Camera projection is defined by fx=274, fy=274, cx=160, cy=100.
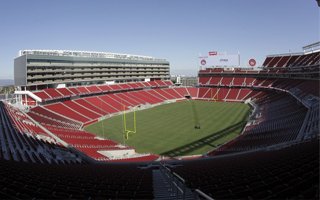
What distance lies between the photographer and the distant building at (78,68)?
55.2 meters

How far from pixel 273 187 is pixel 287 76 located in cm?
6894

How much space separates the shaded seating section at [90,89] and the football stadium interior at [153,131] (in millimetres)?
310

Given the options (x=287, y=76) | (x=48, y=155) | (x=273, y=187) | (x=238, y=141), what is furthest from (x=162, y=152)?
(x=287, y=76)

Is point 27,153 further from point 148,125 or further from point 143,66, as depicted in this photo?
point 143,66

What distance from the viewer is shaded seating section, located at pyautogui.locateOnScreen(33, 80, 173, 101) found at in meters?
54.9

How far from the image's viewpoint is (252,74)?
83750 millimetres

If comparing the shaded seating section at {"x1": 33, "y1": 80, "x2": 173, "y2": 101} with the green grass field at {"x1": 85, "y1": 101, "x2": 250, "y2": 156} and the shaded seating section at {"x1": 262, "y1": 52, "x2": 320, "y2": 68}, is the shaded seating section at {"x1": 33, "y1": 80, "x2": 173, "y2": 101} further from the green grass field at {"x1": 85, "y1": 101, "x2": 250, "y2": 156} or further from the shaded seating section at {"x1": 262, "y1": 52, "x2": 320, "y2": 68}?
the shaded seating section at {"x1": 262, "y1": 52, "x2": 320, "y2": 68}

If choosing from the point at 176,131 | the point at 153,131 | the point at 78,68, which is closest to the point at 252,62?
the point at 78,68

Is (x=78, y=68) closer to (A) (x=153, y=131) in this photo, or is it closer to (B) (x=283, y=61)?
(A) (x=153, y=131)

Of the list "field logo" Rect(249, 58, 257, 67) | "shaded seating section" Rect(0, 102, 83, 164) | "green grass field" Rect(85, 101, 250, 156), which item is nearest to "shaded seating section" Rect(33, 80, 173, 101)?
"green grass field" Rect(85, 101, 250, 156)

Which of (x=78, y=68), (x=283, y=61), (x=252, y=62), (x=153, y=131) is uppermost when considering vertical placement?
(x=252, y=62)

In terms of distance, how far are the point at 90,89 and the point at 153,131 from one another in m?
30.9

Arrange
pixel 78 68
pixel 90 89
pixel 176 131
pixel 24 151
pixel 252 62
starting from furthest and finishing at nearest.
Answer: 1. pixel 252 62
2. pixel 78 68
3. pixel 90 89
4. pixel 176 131
5. pixel 24 151

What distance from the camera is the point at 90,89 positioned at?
2611 inches
